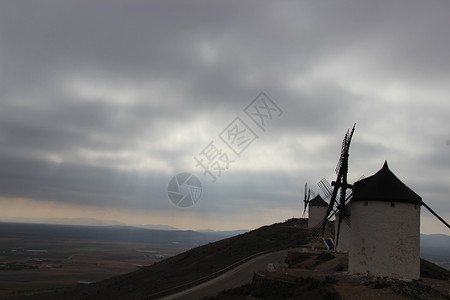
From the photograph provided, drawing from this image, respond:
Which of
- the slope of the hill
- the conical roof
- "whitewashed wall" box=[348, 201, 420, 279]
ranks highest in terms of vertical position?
the conical roof

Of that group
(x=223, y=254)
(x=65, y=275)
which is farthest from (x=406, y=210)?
(x=65, y=275)

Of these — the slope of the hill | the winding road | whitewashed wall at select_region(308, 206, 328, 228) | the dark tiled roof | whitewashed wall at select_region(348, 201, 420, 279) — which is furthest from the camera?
the dark tiled roof

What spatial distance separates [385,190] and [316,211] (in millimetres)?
33954

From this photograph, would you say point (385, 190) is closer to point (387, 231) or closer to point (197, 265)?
point (387, 231)

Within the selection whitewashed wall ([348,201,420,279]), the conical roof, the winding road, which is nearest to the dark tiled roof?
the winding road

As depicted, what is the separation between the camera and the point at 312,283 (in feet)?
Result: 59.1

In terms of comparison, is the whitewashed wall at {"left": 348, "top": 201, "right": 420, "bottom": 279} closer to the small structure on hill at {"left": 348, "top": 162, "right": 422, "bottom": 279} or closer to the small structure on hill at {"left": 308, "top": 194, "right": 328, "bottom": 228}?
the small structure on hill at {"left": 348, "top": 162, "right": 422, "bottom": 279}

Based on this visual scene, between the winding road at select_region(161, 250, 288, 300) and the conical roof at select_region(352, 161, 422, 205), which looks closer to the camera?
the conical roof at select_region(352, 161, 422, 205)

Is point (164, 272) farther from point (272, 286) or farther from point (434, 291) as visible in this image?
point (434, 291)

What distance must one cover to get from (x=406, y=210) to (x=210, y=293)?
1280 cm

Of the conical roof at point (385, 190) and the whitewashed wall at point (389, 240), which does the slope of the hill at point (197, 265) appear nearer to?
the whitewashed wall at point (389, 240)

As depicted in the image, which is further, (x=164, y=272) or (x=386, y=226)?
(x=164, y=272)

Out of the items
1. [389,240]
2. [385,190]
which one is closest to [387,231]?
[389,240]

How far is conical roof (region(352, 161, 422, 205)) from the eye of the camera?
21.1 meters
